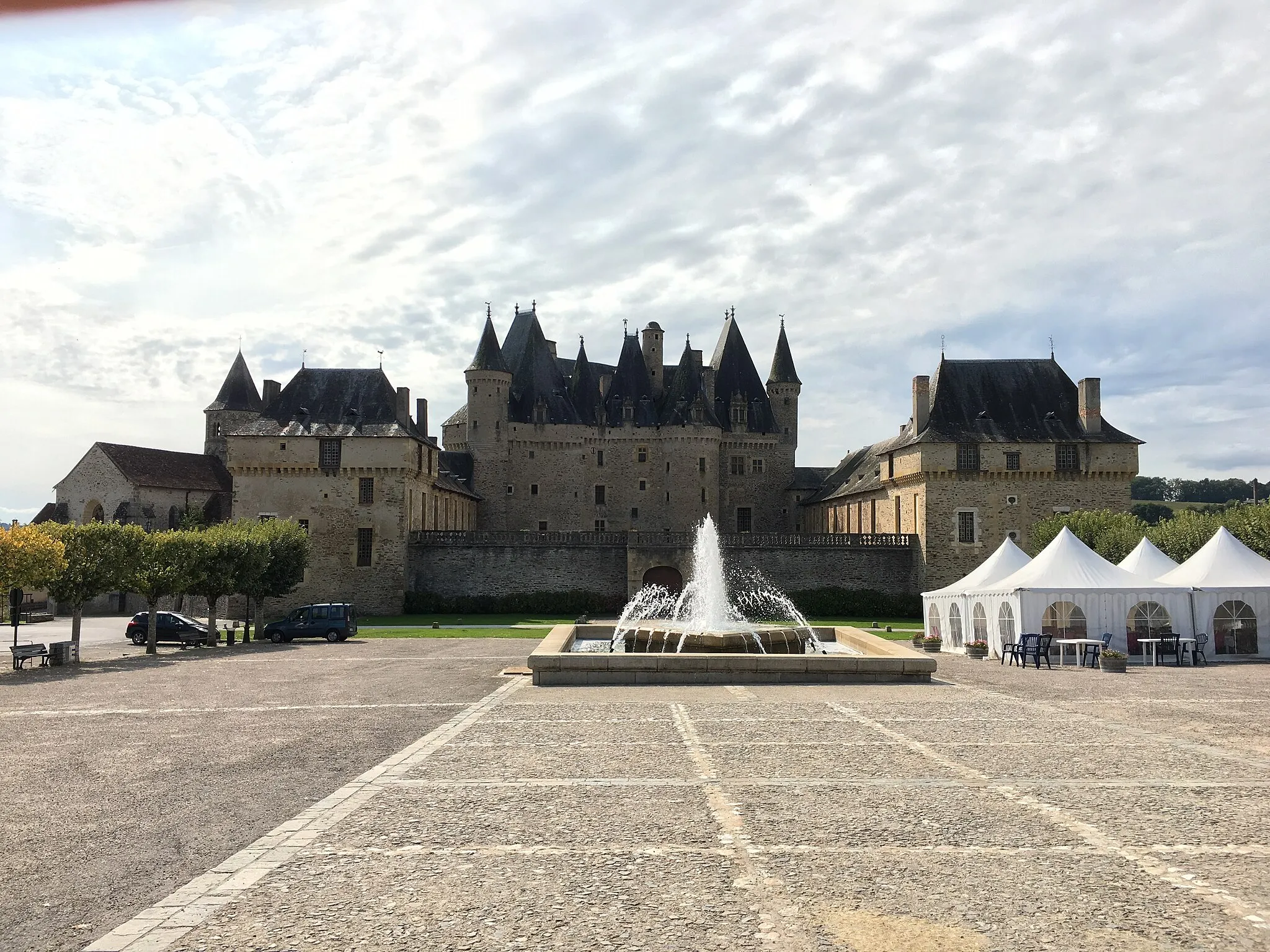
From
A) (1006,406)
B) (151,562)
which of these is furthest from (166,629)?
(1006,406)

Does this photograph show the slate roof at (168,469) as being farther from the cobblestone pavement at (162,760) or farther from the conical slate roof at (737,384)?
the cobblestone pavement at (162,760)

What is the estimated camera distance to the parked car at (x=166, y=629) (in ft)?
106

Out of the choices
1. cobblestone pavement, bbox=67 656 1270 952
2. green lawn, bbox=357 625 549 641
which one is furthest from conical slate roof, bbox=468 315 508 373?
cobblestone pavement, bbox=67 656 1270 952

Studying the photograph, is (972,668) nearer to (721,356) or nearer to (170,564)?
(170,564)

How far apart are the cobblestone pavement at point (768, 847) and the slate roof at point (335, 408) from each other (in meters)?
38.3

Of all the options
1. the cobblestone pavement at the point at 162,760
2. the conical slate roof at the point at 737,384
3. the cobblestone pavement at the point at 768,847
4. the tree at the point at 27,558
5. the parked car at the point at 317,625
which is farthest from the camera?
the conical slate roof at the point at 737,384

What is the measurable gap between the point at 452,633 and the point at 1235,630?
23.8 metres

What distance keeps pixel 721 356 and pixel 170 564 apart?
138ft

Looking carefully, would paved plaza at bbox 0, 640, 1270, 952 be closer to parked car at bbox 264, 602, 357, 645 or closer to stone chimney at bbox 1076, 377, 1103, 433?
parked car at bbox 264, 602, 357, 645

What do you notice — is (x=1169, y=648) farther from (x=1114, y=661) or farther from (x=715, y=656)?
(x=715, y=656)

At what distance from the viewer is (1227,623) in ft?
84.2

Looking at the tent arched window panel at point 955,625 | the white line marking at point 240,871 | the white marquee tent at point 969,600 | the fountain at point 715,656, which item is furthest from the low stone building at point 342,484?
the white line marking at point 240,871

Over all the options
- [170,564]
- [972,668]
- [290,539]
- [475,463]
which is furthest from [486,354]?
[972,668]

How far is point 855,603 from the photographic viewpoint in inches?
1863
